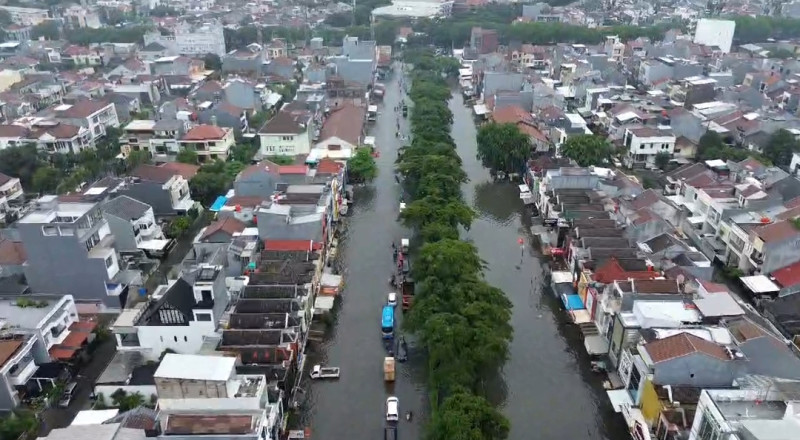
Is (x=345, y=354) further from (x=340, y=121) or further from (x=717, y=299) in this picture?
(x=340, y=121)

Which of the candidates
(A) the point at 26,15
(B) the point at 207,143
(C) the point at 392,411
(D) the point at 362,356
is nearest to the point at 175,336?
(D) the point at 362,356

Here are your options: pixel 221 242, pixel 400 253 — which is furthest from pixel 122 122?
pixel 400 253

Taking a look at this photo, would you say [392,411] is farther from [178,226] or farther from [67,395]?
[178,226]

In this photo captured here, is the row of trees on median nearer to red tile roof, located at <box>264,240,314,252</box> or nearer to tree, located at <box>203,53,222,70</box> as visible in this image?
red tile roof, located at <box>264,240,314,252</box>

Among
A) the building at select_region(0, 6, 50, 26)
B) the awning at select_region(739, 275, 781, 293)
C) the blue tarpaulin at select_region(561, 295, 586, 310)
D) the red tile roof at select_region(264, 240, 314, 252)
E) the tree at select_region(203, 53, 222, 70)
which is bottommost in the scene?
the blue tarpaulin at select_region(561, 295, 586, 310)

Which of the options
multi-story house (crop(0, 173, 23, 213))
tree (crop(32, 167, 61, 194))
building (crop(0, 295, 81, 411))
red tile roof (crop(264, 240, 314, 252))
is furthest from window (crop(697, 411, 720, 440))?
tree (crop(32, 167, 61, 194))
